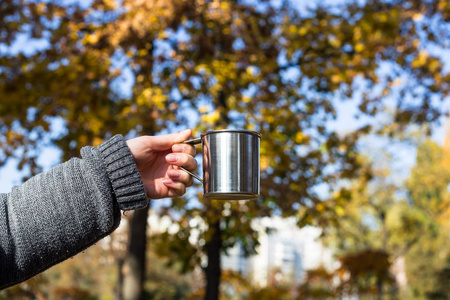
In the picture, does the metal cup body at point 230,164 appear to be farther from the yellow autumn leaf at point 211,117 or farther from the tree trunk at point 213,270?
the tree trunk at point 213,270

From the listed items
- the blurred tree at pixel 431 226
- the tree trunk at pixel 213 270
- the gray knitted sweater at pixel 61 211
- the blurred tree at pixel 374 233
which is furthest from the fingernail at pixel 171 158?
the blurred tree at pixel 431 226

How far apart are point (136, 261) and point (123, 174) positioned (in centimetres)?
665

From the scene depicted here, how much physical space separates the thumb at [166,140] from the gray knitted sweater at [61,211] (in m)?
0.20

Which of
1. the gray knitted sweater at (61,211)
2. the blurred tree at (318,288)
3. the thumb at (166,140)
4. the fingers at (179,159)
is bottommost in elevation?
the blurred tree at (318,288)

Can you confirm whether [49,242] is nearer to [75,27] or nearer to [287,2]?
[75,27]

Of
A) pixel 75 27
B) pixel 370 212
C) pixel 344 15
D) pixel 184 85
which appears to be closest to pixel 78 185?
pixel 184 85

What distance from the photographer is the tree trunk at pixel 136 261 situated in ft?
25.3

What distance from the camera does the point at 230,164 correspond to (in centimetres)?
162

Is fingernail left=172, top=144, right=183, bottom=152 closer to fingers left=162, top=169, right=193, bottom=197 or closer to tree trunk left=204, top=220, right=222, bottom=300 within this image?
fingers left=162, top=169, right=193, bottom=197

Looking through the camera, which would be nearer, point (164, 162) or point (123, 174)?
point (123, 174)

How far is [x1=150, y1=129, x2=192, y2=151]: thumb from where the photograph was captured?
166 centimetres

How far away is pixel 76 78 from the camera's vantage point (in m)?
6.91

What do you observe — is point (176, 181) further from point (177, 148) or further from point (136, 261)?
point (136, 261)

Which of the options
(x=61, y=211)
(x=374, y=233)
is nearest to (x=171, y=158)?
(x=61, y=211)
